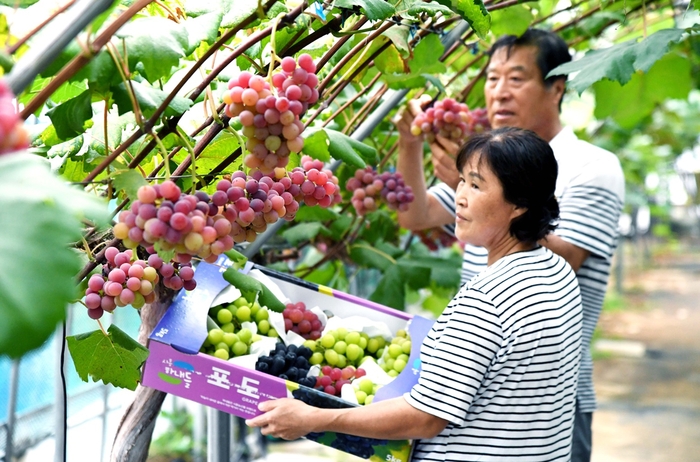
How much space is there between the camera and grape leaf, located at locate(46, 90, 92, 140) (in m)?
0.95

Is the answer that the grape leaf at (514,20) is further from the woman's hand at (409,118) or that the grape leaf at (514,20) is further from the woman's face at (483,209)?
the woman's face at (483,209)

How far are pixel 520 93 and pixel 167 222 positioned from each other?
57.7 inches

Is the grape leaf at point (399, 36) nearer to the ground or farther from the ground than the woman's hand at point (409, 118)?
nearer to the ground

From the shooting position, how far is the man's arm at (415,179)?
2053 millimetres

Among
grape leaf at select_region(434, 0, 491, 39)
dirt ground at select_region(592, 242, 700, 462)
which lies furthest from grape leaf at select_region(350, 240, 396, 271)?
dirt ground at select_region(592, 242, 700, 462)

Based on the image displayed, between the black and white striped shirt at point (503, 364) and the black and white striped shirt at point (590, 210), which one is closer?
the black and white striped shirt at point (503, 364)

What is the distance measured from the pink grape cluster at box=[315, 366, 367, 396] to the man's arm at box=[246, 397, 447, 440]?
19 centimetres

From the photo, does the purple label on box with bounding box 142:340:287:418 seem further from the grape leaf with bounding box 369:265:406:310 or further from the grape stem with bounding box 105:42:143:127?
the grape leaf with bounding box 369:265:406:310

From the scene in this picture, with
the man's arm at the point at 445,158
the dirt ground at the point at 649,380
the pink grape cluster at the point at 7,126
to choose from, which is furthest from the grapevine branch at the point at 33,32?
the dirt ground at the point at 649,380

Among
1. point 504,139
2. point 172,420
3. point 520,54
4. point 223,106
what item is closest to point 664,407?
point 172,420

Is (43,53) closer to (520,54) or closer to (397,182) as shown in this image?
(397,182)

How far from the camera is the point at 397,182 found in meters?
1.95

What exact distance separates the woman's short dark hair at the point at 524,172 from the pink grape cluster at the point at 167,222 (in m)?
0.84

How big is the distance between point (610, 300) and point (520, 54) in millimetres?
9952
